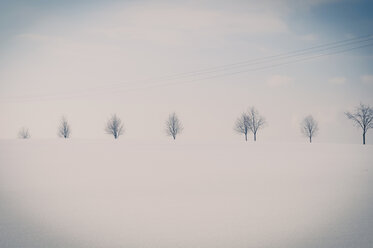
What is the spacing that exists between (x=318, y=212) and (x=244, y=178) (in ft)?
22.2

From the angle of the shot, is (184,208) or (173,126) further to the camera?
(173,126)

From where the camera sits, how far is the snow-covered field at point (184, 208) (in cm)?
723

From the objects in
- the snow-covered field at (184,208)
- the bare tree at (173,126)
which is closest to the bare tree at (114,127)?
the bare tree at (173,126)

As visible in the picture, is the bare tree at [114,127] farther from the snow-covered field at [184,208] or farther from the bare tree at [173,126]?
the snow-covered field at [184,208]

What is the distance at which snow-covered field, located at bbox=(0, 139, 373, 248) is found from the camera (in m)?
7.23

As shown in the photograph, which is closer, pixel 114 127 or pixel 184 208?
pixel 184 208

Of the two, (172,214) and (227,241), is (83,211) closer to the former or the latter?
(172,214)

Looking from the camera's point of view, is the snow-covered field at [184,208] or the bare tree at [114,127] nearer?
the snow-covered field at [184,208]

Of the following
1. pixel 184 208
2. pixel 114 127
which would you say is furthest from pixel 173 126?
pixel 184 208

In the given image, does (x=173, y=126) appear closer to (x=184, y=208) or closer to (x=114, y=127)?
(x=114, y=127)

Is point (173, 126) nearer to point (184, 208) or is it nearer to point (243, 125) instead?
point (243, 125)

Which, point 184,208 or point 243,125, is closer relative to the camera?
point 184,208

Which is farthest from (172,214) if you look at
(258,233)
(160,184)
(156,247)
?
(160,184)

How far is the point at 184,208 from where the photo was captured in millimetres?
10055
